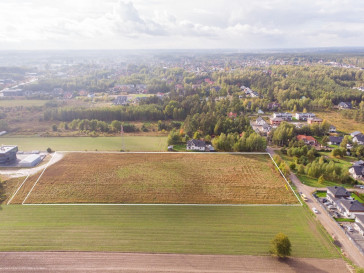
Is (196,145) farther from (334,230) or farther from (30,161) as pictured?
(30,161)

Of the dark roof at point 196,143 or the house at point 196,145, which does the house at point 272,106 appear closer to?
the dark roof at point 196,143

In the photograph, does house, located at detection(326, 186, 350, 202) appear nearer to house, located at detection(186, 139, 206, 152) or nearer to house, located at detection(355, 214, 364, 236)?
house, located at detection(355, 214, 364, 236)

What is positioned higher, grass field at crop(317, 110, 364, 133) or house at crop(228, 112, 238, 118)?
house at crop(228, 112, 238, 118)

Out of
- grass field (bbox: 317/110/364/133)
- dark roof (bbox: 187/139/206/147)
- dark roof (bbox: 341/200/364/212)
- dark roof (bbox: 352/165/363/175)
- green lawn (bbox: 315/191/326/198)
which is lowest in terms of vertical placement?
green lawn (bbox: 315/191/326/198)

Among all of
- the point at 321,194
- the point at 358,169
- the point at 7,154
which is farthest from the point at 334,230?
the point at 7,154

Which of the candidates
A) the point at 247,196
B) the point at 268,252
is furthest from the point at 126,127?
the point at 268,252

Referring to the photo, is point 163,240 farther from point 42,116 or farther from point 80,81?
point 80,81

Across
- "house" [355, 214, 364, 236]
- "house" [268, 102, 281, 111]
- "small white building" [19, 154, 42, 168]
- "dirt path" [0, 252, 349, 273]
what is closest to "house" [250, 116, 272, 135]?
"house" [268, 102, 281, 111]
